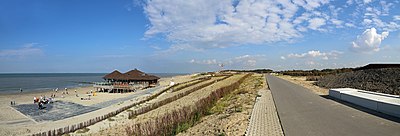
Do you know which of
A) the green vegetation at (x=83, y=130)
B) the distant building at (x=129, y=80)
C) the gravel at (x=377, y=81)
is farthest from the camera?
the distant building at (x=129, y=80)

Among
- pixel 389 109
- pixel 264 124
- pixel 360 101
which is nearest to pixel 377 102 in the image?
pixel 389 109

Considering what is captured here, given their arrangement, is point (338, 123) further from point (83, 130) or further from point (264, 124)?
point (83, 130)

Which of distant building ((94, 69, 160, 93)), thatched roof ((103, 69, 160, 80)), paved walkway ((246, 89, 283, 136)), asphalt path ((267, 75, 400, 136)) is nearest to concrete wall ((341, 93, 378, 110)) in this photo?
asphalt path ((267, 75, 400, 136))

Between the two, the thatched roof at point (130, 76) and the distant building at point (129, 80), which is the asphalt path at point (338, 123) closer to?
the distant building at point (129, 80)

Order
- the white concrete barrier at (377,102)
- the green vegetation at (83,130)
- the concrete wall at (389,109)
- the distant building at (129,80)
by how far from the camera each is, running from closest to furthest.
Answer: the concrete wall at (389,109), the white concrete barrier at (377,102), the green vegetation at (83,130), the distant building at (129,80)

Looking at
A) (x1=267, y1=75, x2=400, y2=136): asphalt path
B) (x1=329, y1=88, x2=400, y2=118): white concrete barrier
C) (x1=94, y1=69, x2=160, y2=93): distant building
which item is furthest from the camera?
(x1=94, y1=69, x2=160, y2=93): distant building

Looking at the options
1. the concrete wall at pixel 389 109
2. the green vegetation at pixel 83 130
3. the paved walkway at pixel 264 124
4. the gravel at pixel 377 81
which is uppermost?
the gravel at pixel 377 81

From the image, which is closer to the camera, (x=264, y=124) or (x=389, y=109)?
(x=264, y=124)

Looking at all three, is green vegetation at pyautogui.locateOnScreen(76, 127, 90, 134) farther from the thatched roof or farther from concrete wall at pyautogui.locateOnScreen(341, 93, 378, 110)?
the thatched roof

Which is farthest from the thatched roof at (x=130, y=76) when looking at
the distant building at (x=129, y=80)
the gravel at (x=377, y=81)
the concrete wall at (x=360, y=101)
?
the concrete wall at (x=360, y=101)

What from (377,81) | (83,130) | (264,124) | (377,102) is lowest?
(83,130)

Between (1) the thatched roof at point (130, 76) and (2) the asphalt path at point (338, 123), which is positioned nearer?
(2) the asphalt path at point (338, 123)

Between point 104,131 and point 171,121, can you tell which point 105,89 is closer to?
point 104,131

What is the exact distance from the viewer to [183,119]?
11383 mm
